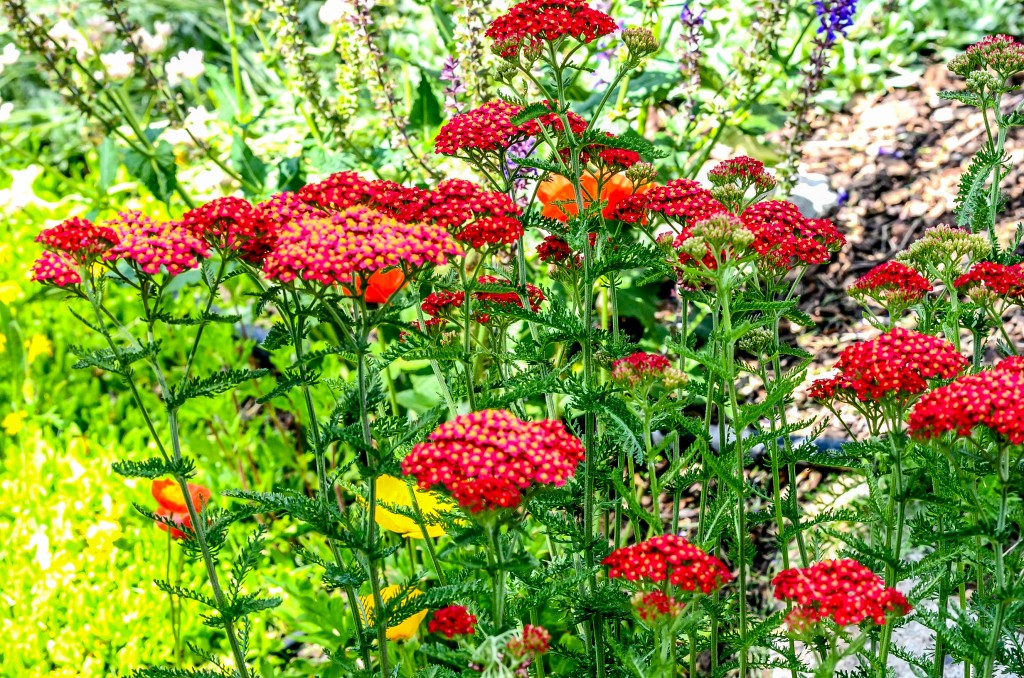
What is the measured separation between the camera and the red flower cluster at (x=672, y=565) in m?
1.61

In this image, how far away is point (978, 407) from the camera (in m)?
1.56

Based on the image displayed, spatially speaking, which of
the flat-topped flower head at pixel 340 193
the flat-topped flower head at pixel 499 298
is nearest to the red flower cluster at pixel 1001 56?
the flat-topped flower head at pixel 499 298

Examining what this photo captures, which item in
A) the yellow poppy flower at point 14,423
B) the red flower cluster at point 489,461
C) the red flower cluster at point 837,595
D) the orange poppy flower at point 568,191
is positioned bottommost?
the yellow poppy flower at point 14,423

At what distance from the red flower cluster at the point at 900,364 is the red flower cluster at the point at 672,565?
1.40 ft

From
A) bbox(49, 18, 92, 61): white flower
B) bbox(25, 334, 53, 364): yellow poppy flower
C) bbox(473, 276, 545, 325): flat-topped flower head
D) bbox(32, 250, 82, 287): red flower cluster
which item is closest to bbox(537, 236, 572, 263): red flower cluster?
bbox(473, 276, 545, 325): flat-topped flower head

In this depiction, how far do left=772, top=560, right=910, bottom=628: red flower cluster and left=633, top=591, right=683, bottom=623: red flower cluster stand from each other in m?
0.17

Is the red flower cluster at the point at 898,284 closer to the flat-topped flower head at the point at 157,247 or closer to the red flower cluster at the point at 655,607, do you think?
the red flower cluster at the point at 655,607

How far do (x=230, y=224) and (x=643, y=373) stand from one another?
2.60 ft

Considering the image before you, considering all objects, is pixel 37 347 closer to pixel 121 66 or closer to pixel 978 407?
pixel 121 66

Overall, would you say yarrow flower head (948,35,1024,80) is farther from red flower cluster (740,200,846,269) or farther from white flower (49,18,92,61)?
white flower (49,18,92,61)

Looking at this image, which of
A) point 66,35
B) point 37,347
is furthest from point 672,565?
point 37,347

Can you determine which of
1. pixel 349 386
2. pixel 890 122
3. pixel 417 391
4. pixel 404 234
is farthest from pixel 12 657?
pixel 890 122

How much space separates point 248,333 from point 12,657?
1.72 m

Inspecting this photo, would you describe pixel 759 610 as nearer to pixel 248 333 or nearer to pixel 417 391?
pixel 417 391
